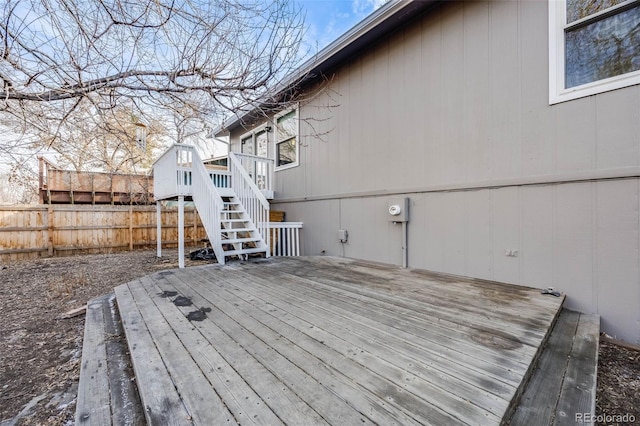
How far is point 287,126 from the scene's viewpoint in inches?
253

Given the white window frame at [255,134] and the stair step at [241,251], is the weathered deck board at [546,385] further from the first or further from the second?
the white window frame at [255,134]

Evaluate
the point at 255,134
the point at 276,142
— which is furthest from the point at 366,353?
the point at 255,134

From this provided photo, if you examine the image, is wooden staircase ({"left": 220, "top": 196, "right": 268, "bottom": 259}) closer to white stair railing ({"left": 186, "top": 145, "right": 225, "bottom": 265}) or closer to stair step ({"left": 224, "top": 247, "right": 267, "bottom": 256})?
stair step ({"left": 224, "top": 247, "right": 267, "bottom": 256})

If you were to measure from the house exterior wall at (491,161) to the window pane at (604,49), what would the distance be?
0.22m

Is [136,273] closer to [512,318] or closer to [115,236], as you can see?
[115,236]

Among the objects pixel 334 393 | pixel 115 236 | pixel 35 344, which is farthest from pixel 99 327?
pixel 115 236

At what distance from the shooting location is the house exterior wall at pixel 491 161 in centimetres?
243

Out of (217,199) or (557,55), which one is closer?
(557,55)

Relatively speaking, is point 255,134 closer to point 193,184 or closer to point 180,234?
point 193,184

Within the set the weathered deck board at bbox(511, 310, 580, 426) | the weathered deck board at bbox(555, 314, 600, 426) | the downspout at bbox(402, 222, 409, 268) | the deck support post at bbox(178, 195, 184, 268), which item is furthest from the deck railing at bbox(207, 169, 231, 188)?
the weathered deck board at bbox(555, 314, 600, 426)

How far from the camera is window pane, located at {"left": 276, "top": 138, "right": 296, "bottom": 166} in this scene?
6.32m

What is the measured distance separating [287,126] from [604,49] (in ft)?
17.1

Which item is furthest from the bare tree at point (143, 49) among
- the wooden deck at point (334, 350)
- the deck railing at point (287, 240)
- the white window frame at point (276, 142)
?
the deck railing at point (287, 240)

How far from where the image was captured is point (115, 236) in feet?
27.7
